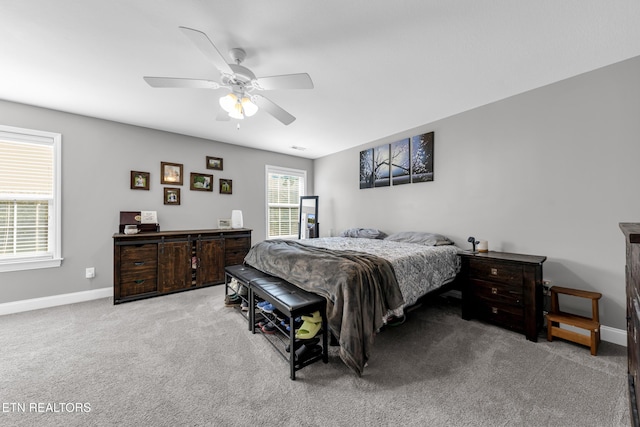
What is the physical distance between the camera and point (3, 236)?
9.73 feet

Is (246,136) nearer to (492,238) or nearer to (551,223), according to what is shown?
(492,238)

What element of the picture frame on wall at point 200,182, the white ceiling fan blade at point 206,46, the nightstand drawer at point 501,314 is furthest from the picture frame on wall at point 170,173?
the nightstand drawer at point 501,314

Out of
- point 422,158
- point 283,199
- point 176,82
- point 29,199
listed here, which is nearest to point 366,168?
point 422,158

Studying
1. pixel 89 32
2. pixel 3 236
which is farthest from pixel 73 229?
pixel 89 32

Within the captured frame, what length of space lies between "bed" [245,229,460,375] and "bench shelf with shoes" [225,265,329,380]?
109 millimetres

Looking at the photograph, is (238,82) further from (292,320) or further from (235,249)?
(235,249)

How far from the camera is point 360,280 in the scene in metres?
1.90

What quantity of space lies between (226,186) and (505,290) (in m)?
4.44

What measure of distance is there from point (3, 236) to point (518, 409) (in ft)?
17.4

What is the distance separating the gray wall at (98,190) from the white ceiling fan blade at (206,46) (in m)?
2.80

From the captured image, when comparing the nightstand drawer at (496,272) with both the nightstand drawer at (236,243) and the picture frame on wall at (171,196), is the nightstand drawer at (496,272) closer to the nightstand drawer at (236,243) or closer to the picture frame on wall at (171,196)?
the nightstand drawer at (236,243)

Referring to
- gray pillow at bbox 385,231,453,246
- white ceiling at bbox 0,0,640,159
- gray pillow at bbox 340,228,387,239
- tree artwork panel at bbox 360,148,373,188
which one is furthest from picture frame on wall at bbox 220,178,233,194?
gray pillow at bbox 385,231,453,246

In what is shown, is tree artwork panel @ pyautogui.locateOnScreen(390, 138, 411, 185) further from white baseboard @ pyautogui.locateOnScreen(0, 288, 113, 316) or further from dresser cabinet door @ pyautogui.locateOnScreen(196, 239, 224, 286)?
white baseboard @ pyautogui.locateOnScreen(0, 288, 113, 316)

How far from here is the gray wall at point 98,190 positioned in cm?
312
